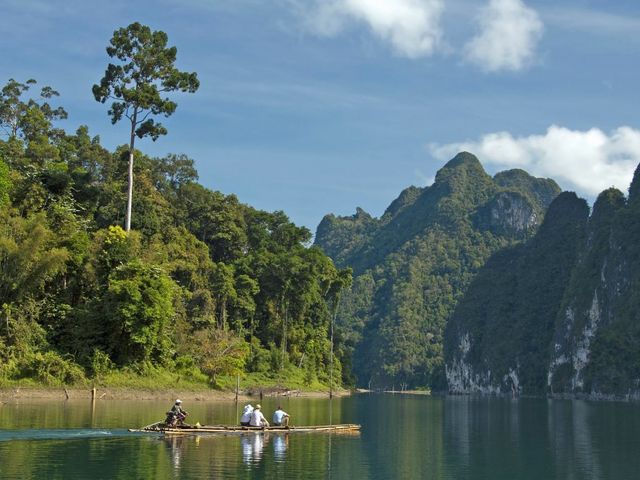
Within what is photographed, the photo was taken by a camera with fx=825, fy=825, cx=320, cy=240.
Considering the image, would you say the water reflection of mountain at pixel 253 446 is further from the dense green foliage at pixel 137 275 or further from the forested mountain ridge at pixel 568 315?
the forested mountain ridge at pixel 568 315

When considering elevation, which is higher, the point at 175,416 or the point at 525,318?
the point at 525,318

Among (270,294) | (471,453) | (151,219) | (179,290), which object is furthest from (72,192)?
(471,453)

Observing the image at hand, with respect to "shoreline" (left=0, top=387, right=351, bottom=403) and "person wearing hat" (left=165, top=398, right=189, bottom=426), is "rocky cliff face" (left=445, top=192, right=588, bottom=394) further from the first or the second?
"person wearing hat" (left=165, top=398, right=189, bottom=426)

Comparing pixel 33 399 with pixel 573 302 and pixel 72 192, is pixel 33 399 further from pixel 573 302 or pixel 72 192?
pixel 573 302

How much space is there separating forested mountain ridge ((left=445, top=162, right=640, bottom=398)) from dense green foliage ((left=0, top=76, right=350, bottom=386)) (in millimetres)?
61660

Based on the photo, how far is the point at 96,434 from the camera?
29234 millimetres

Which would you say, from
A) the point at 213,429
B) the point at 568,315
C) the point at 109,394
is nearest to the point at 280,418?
the point at 213,429

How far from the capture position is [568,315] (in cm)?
16112

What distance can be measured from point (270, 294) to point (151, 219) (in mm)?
22157

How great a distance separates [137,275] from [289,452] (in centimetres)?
2582

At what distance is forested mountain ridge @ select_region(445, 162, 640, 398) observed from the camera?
134375 mm

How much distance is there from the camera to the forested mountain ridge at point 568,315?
441 feet

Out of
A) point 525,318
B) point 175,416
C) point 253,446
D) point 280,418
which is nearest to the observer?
point 253,446

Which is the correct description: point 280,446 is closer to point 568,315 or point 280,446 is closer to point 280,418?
point 280,418
